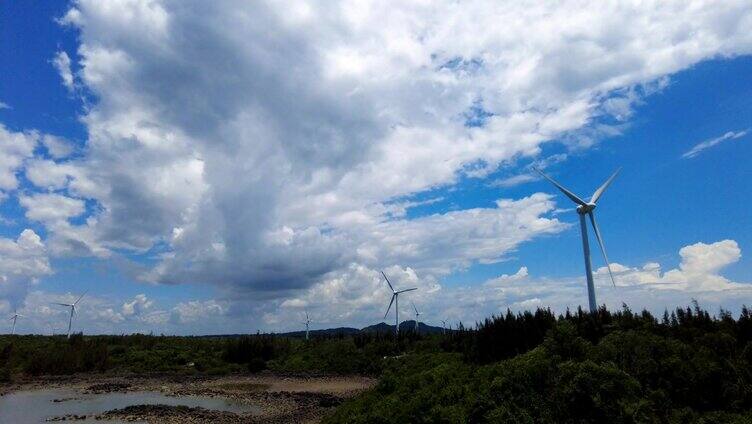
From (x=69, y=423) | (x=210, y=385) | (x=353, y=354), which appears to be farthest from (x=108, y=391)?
(x=353, y=354)

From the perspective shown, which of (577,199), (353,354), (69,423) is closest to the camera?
(69,423)

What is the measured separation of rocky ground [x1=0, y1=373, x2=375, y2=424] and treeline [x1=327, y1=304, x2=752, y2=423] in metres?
6.99

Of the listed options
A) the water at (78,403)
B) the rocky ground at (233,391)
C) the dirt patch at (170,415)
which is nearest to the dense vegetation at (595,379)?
the rocky ground at (233,391)

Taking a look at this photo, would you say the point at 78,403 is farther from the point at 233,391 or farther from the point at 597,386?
the point at 597,386

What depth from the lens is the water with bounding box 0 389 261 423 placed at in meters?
18.3

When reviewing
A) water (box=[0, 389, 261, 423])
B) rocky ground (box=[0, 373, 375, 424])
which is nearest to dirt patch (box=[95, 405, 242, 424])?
rocky ground (box=[0, 373, 375, 424])

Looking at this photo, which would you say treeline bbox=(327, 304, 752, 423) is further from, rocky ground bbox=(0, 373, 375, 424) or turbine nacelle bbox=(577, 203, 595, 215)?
turbine nacelle bbox=(577, 203, 595, 215)

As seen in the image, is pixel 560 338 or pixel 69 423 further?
pixel 69 423

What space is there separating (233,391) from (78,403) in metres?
7.22

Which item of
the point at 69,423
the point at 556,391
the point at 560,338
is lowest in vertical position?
the point at 69,423

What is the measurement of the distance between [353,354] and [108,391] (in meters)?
18.1

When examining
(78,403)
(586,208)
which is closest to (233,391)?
(78,403)

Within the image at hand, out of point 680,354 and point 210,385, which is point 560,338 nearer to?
point 680,354

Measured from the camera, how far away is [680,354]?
29.9 feet
